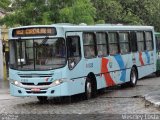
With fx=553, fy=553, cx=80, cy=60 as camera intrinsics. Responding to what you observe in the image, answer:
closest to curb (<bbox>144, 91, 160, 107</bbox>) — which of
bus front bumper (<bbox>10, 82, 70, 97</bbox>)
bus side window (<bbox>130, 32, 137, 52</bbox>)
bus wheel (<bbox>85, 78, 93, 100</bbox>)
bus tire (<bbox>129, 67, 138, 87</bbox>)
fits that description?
bus wheel (<bbox>85, 78, 93, 100</bbox>)

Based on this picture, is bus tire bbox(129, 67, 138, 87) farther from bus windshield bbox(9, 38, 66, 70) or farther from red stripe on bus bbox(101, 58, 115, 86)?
bus windshield bbox(9, 38, 66, 70)

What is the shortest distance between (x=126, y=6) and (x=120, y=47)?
2522 centimetres

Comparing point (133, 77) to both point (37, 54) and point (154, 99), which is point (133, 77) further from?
point (154, 99)

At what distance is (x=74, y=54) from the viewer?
18188 mm

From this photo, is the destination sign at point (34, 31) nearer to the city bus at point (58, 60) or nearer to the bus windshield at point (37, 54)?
the city bus at point (58, 60)

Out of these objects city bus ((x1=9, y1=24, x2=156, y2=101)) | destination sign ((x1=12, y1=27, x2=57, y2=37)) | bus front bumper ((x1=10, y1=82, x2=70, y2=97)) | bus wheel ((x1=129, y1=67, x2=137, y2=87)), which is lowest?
bus wheel ((x1=129, y1=67, x2=137, y2=87))

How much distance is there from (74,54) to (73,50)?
0.14 meters

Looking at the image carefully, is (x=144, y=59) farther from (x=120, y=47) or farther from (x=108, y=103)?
(x=108, y=103)

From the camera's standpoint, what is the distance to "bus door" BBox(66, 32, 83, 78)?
1786cm

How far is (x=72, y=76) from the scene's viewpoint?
17.9m

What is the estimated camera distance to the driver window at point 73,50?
1786 centimetres

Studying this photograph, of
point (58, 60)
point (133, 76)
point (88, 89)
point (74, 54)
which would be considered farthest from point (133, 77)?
point (58, 60)

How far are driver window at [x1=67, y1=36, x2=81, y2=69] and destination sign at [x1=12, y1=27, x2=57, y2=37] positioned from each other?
0.65 metres

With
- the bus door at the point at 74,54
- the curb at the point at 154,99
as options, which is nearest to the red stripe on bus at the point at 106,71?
the bus door at the point at 74,54
